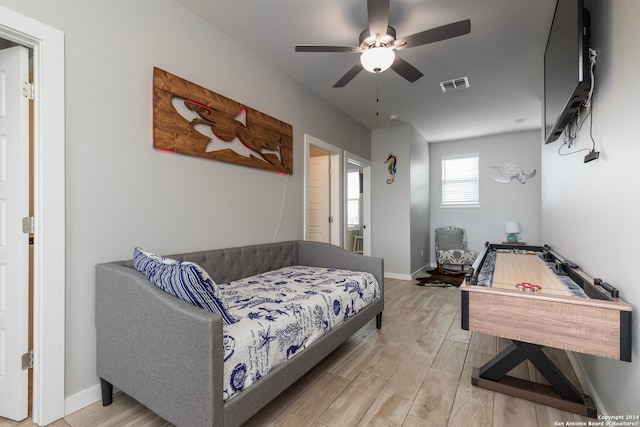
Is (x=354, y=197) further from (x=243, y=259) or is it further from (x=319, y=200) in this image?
(x=243, y=259)

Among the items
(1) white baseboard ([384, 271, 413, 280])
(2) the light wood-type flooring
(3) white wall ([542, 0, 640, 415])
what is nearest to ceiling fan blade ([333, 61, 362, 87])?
(3) white wall ([542, 0, 640, 415])

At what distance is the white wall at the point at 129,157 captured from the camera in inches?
66.0

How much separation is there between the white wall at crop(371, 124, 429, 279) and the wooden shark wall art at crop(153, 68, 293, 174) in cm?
258

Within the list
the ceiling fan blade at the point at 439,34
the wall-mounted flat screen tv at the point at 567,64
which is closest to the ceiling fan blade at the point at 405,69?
the ceiling fan blade at the point at 439,34

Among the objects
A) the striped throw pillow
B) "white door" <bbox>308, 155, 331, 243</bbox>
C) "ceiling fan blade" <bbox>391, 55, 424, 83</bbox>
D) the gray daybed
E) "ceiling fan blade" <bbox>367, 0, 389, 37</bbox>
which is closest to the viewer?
the gray daybed

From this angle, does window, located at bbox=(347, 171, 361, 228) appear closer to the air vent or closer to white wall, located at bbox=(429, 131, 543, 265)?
white wall, located at bbox=(429, 131, 543, 265)

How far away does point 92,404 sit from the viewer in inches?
67.7

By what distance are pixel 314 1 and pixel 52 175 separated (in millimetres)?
2048

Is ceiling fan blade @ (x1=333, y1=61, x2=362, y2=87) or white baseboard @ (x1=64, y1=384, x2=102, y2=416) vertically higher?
ceiling fan blade @ (x1=333, y1=61, x2=362, y2=87)

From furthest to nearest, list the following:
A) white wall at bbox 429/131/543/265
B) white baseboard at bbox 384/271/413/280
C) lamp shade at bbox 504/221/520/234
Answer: white wall at bbox 429/131/543/265 < lamp shade at bbox 504/221/520/234 < white baseboard at bbox 384/271/413/280

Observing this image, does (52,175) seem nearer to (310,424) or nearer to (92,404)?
(92,404)

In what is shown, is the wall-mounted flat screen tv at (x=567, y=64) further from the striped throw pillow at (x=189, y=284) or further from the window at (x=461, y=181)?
the window at (x=461, y=181)

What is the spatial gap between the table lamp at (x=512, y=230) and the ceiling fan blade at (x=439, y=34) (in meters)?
4.62

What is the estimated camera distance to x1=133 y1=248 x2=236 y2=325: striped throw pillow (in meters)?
1.34
